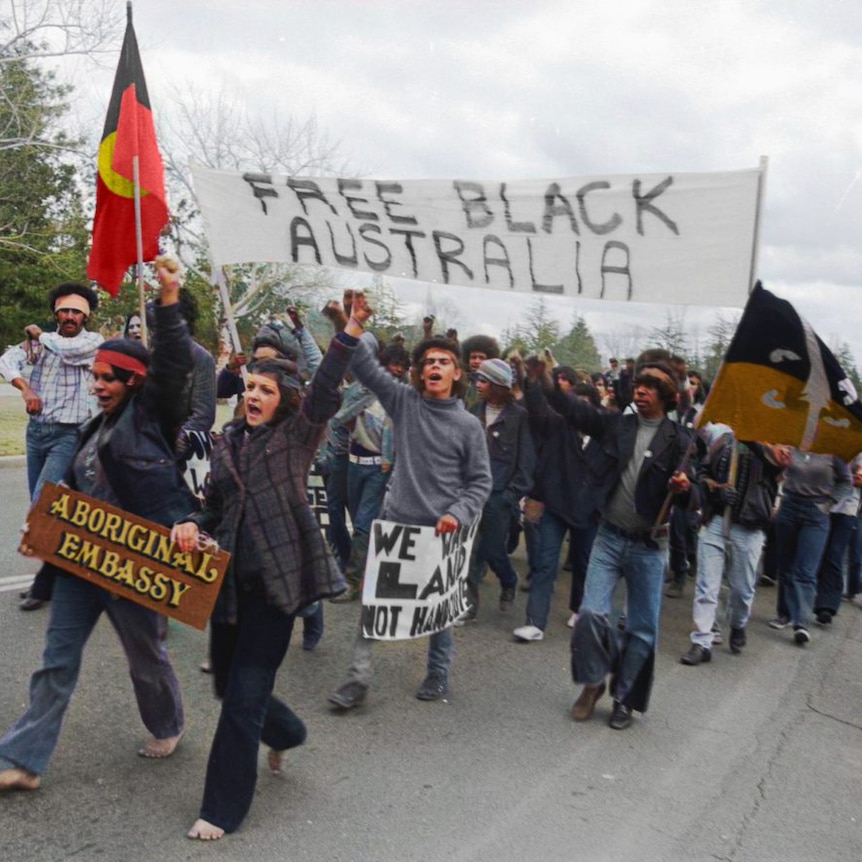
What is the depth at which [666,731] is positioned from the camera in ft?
15.0

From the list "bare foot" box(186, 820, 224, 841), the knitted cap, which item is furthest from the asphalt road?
the knitted cap

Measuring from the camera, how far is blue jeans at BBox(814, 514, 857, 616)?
23.1 feet

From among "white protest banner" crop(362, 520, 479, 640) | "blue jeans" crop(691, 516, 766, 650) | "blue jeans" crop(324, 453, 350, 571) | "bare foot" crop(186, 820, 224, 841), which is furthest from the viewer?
"blue jeans" crop(324, 453, 350, 571)

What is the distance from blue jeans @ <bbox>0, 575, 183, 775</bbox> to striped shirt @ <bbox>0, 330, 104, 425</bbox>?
84.2 inches

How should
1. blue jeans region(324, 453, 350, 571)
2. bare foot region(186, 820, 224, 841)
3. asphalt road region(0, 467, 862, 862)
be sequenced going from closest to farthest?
bare foot region(186, 820, 224, 841), asphalt road region(0, 467, 862, 862), blue jeans region(324, 453, 350, 571)

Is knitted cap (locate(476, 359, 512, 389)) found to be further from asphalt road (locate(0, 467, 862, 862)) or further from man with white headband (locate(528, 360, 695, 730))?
asphalt road (locate(0, 467, 862, 862))

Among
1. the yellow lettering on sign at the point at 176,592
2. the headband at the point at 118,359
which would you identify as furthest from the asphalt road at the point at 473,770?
the headband at the point at 118,359

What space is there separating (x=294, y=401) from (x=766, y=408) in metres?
2.55

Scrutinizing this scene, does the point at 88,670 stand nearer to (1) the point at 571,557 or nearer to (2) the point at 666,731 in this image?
(2) the point at 666,731

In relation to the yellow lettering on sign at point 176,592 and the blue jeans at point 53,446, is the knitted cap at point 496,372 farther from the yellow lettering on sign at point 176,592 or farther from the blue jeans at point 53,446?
the yellow lettering on sign at point 176,592

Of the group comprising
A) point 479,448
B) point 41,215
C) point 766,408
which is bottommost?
point 479,448

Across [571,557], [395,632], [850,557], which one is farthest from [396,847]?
[850,557]

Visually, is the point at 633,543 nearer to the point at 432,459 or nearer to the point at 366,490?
the point at 432,459

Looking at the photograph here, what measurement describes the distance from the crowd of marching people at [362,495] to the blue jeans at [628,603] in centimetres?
1
